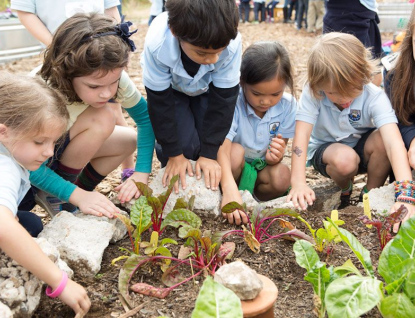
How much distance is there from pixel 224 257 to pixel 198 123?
1.17 meters

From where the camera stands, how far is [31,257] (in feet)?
5.54

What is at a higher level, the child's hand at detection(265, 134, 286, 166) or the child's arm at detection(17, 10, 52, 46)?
the child's arm at detection(17, 10, 52, 46)

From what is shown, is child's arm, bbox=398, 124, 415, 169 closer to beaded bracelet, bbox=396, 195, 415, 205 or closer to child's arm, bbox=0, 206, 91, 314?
beaded bracelet, bbox=396, 195, 415, 205

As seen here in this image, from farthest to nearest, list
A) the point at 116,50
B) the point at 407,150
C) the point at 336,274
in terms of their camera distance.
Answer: the point at 407,150, the point at 116,50, the point at 336,274

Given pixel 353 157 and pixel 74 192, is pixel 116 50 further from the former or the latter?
pixel 353 157

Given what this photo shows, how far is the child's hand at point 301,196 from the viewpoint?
2.61 m

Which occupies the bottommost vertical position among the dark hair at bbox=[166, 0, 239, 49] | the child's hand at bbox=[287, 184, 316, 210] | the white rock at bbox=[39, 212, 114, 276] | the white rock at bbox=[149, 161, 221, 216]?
the child's hand at bbox=[287, 184, 316, 210]

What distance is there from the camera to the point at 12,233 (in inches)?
65.2

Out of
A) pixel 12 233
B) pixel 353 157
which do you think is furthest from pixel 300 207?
pixel 12 233

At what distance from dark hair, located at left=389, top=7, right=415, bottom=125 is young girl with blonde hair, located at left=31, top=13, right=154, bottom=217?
1423 millimetres

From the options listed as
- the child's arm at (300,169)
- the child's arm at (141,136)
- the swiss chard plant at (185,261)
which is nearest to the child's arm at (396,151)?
the child's arm at (300,169)

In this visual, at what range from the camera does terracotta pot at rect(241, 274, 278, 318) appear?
4.96 ft

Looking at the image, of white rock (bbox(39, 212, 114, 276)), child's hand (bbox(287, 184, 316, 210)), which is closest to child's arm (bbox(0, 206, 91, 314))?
white rock (bbox(39, 212, 114, 276))

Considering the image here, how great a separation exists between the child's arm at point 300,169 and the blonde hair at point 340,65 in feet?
0.80
